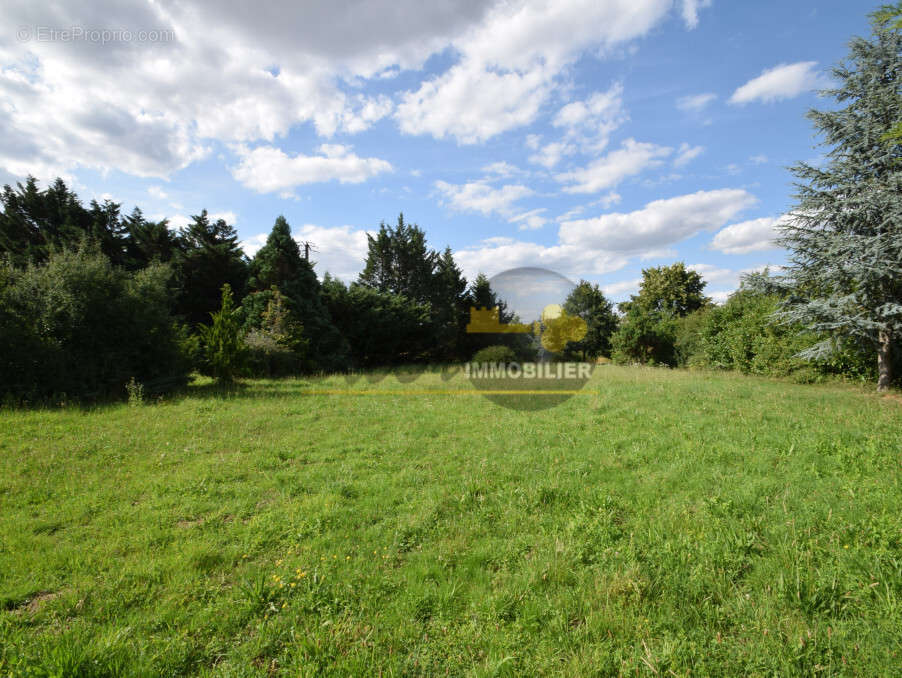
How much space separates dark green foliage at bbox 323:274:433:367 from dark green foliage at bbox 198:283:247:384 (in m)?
7.29

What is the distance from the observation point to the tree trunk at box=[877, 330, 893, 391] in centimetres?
1159

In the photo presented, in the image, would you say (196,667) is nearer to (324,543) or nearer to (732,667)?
(324,543)

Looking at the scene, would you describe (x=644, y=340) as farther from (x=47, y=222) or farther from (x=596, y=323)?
(x=47, y=222)

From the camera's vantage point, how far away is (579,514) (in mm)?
3887

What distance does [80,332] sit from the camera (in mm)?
9344

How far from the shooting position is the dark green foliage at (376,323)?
71.1 feet

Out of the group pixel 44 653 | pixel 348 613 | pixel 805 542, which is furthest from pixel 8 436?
pixel 805 542

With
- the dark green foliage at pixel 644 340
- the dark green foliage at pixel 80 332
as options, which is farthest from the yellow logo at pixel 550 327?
the dark green foliage at pixel 80 332

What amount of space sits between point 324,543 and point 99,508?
2.79m

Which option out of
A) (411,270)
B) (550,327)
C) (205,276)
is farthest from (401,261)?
(550,327)

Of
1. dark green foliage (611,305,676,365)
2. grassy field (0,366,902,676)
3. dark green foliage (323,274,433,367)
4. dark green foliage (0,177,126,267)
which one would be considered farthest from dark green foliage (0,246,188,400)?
dark green foliage (611,305,676,365)

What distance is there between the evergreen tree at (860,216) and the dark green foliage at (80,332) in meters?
21.4

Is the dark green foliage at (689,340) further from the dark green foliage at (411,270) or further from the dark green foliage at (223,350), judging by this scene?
Result: the dark green foliage at (223,350)

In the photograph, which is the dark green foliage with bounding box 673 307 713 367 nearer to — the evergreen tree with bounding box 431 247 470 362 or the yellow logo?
the yellow logo
